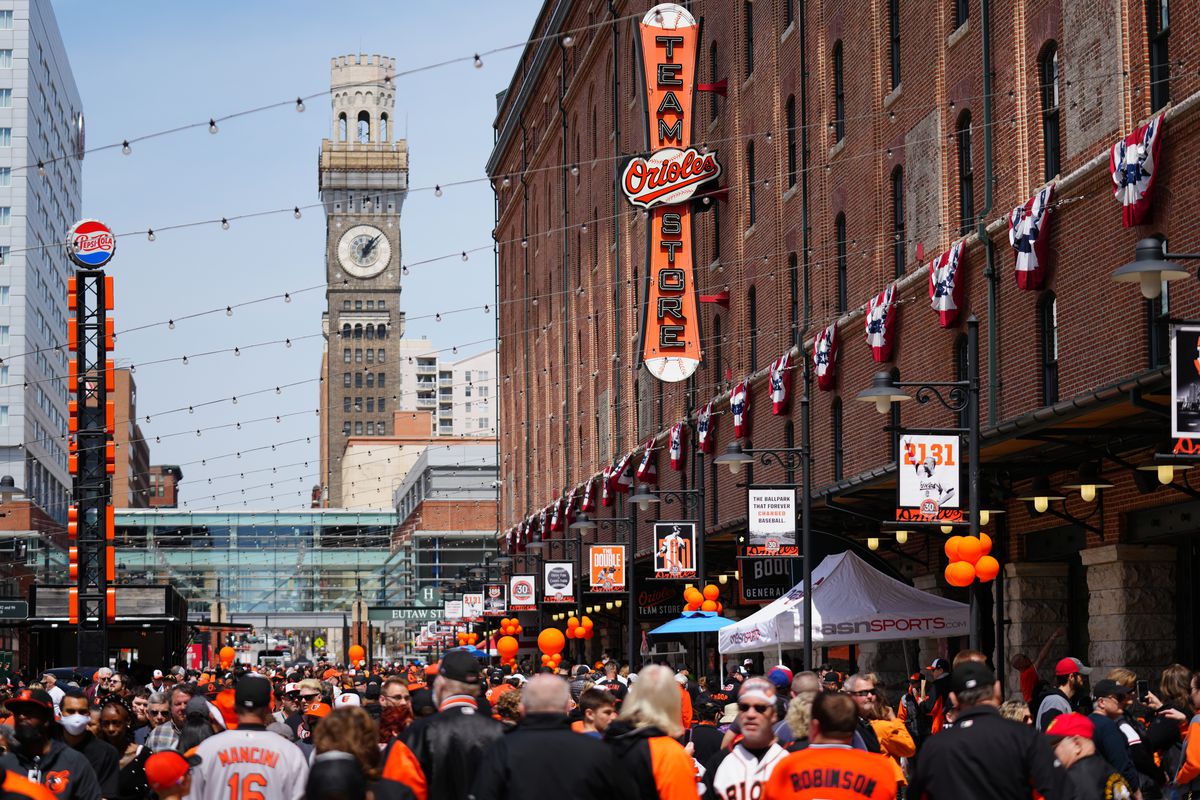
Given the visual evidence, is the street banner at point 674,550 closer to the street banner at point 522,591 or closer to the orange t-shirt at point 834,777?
the street banner at point 522,591

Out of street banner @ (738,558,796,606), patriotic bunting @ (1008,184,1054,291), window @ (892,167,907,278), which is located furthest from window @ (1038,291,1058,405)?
street banner @ (738,558,796,606)

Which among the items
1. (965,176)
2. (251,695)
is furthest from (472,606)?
(251,695)

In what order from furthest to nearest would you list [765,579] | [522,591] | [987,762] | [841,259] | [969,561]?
[522,591], [841,259], [765,579], [969,561], [987,762]

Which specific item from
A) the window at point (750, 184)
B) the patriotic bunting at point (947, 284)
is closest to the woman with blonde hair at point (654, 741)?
the patriotic bunting at point (947, 284)

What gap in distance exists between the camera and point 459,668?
10.5m

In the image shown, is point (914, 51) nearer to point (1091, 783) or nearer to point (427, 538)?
point (1091, 783)

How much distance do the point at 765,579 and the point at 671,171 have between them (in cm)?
1370

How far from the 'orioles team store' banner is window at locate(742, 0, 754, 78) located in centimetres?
126

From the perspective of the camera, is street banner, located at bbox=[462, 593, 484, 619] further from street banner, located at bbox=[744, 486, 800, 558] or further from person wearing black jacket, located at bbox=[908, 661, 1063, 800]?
person wearing black jacket, located at bbox=[908, 661, 1063, 800]

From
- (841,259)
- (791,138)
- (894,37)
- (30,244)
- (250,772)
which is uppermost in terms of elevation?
(30,244)

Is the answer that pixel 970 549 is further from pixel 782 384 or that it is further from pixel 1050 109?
pixel 782 384

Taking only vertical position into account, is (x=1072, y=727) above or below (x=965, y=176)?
below

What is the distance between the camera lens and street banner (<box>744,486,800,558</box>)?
3052 centimetres

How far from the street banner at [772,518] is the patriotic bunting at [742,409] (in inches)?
539
